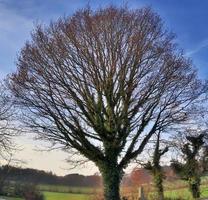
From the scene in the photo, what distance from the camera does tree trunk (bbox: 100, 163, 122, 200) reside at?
21.4 m

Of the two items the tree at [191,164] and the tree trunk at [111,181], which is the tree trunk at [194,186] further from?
the tree trunk at [111,181]

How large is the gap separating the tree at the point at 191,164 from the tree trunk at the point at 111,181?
1043 cm

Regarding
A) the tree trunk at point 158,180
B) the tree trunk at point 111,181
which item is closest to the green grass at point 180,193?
the tree trunk at point 158,180

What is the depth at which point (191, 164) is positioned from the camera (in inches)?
1240

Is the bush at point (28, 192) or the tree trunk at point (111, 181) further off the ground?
the bush at point (28, 192)

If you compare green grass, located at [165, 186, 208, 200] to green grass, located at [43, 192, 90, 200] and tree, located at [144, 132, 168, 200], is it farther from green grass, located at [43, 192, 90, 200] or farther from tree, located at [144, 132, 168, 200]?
green grass, located at [43, 192, 90, 200]

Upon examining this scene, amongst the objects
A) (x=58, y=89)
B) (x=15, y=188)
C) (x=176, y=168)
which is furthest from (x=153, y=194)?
(x=15, y=188)

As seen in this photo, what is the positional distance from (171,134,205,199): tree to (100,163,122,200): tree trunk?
1043 centimetres

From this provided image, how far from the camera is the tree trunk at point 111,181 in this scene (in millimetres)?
21406

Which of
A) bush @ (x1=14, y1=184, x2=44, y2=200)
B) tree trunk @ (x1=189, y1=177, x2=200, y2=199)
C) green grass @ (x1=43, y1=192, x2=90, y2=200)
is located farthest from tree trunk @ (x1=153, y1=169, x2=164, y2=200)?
bush @ (x1=14, y1=184, x2=44, y2=200)

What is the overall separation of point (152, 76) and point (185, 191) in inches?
447

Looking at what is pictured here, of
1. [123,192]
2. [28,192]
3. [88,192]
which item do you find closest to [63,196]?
[88,192]

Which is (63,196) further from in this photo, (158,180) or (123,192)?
(158,180)

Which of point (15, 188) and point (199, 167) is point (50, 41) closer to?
point (199, 167)
